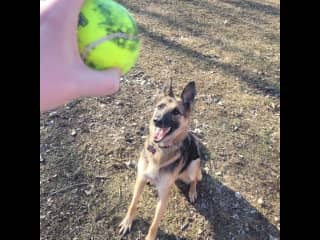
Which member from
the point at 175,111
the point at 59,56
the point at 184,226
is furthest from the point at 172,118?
the point at 59,56

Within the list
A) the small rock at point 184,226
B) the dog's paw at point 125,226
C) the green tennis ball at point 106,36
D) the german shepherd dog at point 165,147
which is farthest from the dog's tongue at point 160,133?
the green tennis ball at point 106,36

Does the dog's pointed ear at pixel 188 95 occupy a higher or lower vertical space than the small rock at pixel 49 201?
higher

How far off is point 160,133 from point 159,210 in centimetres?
67

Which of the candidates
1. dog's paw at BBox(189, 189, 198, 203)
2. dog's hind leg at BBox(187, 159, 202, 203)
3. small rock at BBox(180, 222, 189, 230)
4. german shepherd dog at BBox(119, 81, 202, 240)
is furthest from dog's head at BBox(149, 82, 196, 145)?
small rock at BBox(180, 222, 189, 230)

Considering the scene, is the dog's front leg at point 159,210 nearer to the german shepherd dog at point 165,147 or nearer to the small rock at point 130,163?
the german shepherd dog at point 165,147

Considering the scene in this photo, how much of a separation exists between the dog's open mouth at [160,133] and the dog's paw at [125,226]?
2.76ft

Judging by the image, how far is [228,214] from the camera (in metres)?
3.92

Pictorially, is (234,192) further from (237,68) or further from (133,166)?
(237,68)

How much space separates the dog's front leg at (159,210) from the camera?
334 cm

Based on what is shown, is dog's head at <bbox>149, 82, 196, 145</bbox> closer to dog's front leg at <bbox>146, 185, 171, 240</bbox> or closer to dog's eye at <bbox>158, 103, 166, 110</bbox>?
dog's eye at <bbox>158, 103, 166, 110</bbox>

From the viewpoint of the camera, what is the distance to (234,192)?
414 centimetres

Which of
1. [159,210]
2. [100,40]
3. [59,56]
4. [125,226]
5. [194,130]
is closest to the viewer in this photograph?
[59,56]

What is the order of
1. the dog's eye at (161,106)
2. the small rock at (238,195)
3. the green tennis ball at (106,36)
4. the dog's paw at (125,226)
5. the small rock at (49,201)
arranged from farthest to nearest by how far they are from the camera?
1. the small rock at (238,195)
2. the small rock at (49,201)
3. the dog's paw at (125,226)
4. the dog's eye at (161,106)
5. the green tennis ball at (106,36)

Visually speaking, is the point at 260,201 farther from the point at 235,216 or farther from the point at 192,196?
the point at 192,196
